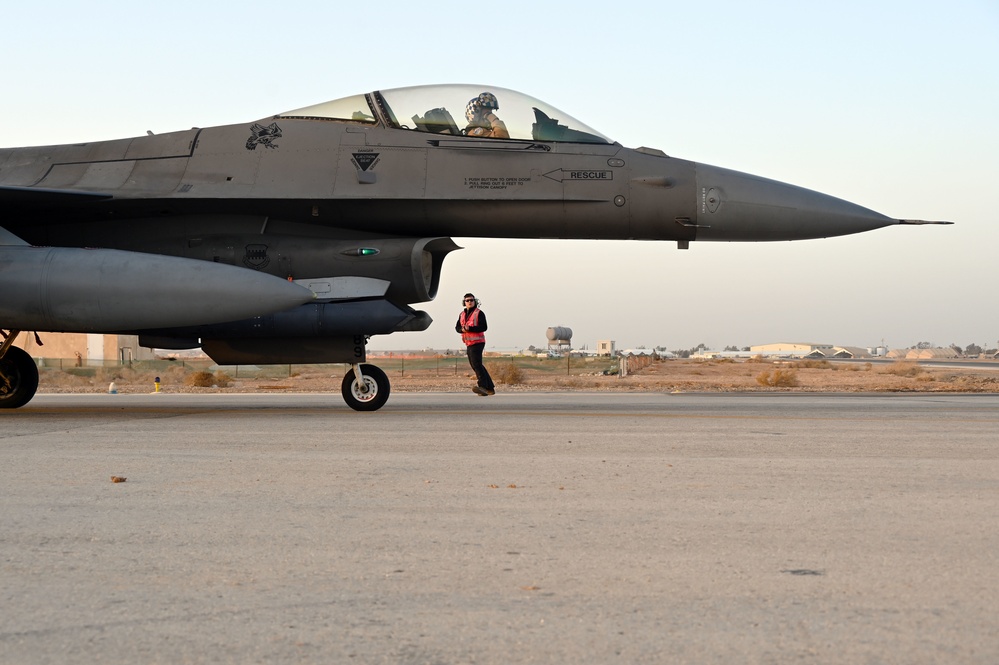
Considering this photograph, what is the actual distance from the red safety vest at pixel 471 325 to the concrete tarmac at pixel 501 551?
7297 millimetres

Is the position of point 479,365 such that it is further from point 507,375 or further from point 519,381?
point 507,375

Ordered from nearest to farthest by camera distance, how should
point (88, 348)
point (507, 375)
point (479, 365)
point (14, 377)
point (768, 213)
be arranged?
point (768, 213) < point (14, 377) < point (479, 365) < point (507, 375) < point (88, 348)

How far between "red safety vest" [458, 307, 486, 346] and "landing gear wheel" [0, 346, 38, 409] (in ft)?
19.9

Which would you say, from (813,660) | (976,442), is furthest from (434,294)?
(813,660)

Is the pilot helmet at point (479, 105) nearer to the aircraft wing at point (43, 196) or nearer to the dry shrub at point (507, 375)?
the aircraft wing at point (43, 196)

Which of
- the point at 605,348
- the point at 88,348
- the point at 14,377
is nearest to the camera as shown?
the point at 14,377

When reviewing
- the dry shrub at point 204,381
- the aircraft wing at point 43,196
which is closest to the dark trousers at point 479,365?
the aircraft wing at point 43,196

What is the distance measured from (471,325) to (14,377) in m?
6.39

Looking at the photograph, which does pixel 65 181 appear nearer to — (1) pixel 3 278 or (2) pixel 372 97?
→ (1) pixel 3 278

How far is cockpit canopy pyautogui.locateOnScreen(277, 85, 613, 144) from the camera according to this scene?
1122cm

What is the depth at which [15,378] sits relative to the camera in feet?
39.6

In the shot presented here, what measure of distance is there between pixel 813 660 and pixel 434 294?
9539 mm

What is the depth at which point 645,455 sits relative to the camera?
22.7 ft

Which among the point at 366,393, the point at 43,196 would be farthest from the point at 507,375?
the point at 43,196
